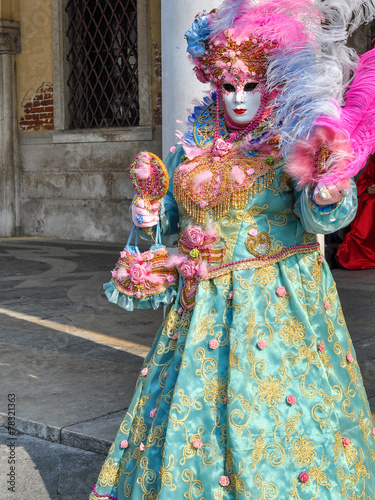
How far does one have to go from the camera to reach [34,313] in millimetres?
5504

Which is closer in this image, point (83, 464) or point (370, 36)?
point (83, 464)

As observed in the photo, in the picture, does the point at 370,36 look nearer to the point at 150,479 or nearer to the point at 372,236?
the point at 372,236

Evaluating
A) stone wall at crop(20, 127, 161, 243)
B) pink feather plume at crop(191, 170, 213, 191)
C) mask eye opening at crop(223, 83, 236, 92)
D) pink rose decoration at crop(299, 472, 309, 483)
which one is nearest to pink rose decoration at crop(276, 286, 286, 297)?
pink feather plume at crop(191, 170, 213, 191)

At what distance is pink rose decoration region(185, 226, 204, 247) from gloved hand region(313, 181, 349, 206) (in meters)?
0.39

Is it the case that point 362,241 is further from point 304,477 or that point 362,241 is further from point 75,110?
point 304,477

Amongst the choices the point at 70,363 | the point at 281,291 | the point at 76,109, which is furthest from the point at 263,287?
the point at 76,109

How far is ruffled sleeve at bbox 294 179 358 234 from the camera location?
6.61ft

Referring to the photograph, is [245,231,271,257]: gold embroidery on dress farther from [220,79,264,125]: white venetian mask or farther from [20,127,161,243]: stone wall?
[20,127,161,243]: stone wall

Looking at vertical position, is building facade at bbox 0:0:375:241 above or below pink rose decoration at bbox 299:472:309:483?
above

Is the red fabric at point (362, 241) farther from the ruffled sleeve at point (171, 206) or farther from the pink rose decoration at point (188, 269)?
the pink rose decoration at point (188, 269)

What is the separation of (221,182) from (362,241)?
5744mm

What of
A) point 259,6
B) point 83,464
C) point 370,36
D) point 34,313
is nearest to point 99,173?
point 370,36

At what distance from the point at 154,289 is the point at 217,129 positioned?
52 cm

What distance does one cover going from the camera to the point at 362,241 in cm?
769
